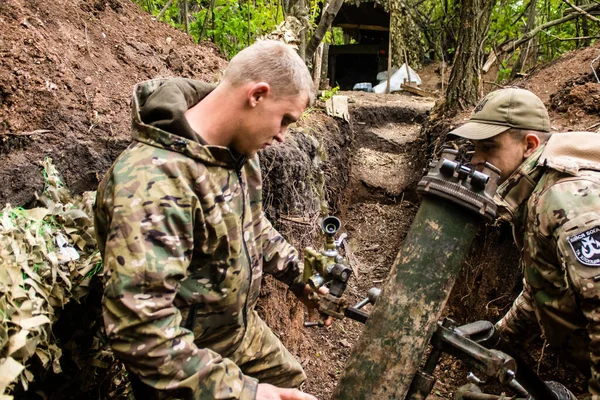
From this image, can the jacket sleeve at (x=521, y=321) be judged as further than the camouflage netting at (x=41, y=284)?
Yes

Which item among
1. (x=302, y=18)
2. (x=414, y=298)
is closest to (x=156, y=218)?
(x=414, y=298)

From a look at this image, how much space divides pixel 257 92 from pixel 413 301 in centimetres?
108

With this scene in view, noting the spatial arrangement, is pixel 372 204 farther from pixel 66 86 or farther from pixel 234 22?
pixel 66 86

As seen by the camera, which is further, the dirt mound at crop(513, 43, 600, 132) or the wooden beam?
the wooden beam

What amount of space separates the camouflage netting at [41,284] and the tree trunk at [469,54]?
5741mm

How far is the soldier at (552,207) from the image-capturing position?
2.24 m

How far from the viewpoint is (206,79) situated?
5242 mm

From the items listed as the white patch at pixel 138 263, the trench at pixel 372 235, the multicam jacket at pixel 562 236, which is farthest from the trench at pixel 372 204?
the white patch at pixel 138 263

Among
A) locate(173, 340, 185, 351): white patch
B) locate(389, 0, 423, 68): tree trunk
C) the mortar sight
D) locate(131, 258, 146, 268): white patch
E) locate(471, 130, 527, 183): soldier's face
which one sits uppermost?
locate(131, 258, 146, 268): white patch

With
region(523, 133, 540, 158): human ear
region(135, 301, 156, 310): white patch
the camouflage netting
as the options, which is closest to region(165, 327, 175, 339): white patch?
region(135, 301, 156, 310): white patch

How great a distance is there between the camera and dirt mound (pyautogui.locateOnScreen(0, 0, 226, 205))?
3.16 m

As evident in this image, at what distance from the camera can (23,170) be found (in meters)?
2.98

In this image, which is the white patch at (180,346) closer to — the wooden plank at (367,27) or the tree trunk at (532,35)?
the tree trunk at (532,35)

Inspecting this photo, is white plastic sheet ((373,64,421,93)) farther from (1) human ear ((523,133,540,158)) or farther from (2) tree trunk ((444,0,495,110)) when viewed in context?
(1) human ear ((523,133,540,158))
